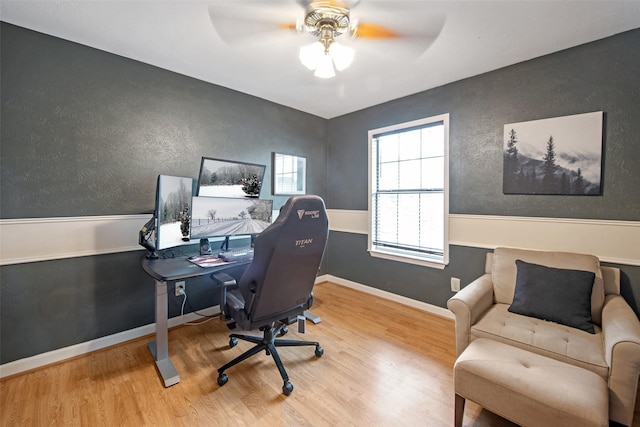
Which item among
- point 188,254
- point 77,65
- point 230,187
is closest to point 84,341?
point 188,254

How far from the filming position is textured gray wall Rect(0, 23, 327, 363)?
191cm

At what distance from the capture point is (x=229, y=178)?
2.93 meters

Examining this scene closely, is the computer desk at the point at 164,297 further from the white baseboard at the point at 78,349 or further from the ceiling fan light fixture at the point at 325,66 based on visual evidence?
the ceiling fan light fixture at the point at 325,66

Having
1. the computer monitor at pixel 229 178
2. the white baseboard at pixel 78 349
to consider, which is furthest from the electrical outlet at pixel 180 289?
the computer monitor at pixel 229 178

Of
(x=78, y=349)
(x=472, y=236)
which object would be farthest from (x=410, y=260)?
(x=78, y=349)

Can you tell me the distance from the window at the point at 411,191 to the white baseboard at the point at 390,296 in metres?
0.45

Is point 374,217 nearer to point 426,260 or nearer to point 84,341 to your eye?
point 426,260

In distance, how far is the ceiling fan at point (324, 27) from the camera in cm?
169

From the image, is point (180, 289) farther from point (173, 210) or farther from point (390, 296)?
point (390, 296)

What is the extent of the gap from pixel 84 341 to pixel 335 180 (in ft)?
10.5

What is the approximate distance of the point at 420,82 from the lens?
282 centimetres

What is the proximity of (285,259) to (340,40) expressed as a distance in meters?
1.70

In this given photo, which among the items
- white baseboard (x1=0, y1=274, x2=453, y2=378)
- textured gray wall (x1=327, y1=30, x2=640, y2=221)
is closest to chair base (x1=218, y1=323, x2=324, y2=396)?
white baseboard (x1=0, y1=274, x2=453, y2=378)

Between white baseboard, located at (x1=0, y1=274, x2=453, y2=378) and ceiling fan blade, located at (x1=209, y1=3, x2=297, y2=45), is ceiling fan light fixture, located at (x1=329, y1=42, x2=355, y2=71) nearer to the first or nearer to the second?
ceiling fan blade, located at (x1=209, y1=3, x2=297, y2=45)
